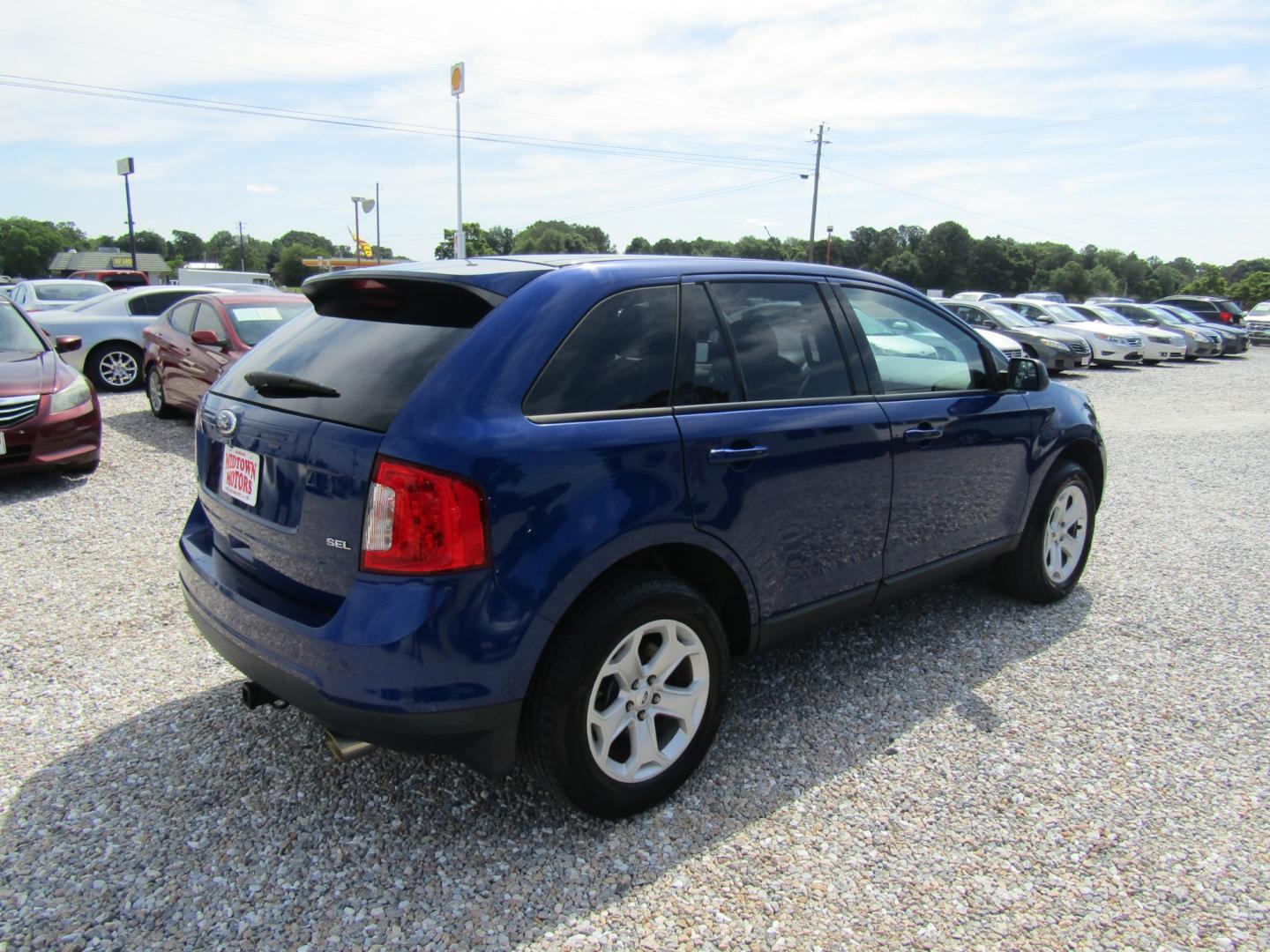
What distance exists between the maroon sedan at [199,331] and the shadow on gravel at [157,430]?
0.17 metres

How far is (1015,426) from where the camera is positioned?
4.00m

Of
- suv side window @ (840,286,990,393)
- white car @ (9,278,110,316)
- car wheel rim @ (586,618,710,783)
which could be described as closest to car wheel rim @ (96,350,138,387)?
white car @ (9,278,110,316)

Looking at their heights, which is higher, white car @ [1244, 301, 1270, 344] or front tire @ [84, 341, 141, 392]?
white car @ [1244, 301, 1270, 344]

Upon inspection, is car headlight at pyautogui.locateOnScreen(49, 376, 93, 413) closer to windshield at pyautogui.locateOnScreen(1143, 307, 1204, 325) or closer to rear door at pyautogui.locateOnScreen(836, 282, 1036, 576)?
rear door at pyautogui.locateOnScreen(836, 282, 1036, 576)

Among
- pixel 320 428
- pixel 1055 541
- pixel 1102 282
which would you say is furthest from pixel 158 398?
pixel 1102 282

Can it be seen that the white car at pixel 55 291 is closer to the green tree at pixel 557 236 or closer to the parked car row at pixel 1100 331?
the parked car row at pixel 1100 331

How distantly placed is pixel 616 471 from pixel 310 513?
86 centimetres

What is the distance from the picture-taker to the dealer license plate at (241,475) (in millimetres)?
2592

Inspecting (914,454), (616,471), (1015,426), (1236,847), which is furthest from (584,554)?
(1015,426)

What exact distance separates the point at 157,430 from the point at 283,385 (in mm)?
7561

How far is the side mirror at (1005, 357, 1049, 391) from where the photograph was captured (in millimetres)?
3971

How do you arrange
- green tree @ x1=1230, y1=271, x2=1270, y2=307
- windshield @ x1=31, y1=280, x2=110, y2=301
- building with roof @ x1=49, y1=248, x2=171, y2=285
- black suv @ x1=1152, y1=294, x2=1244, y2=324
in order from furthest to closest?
building with roof @ x1=49, y1=248, x2=171, y2=285, green tree @ x1=1230, y1=271, x2=1270, y2=307, black suv @ x1=1152, y1=294, x2=1244, y2=324, windshield @ x1=31, y1=280, x2=110, y2=301

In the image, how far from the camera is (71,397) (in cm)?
666

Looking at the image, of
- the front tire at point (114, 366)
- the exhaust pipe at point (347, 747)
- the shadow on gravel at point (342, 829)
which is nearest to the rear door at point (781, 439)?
the shadow on gravel at point (342, 829)
